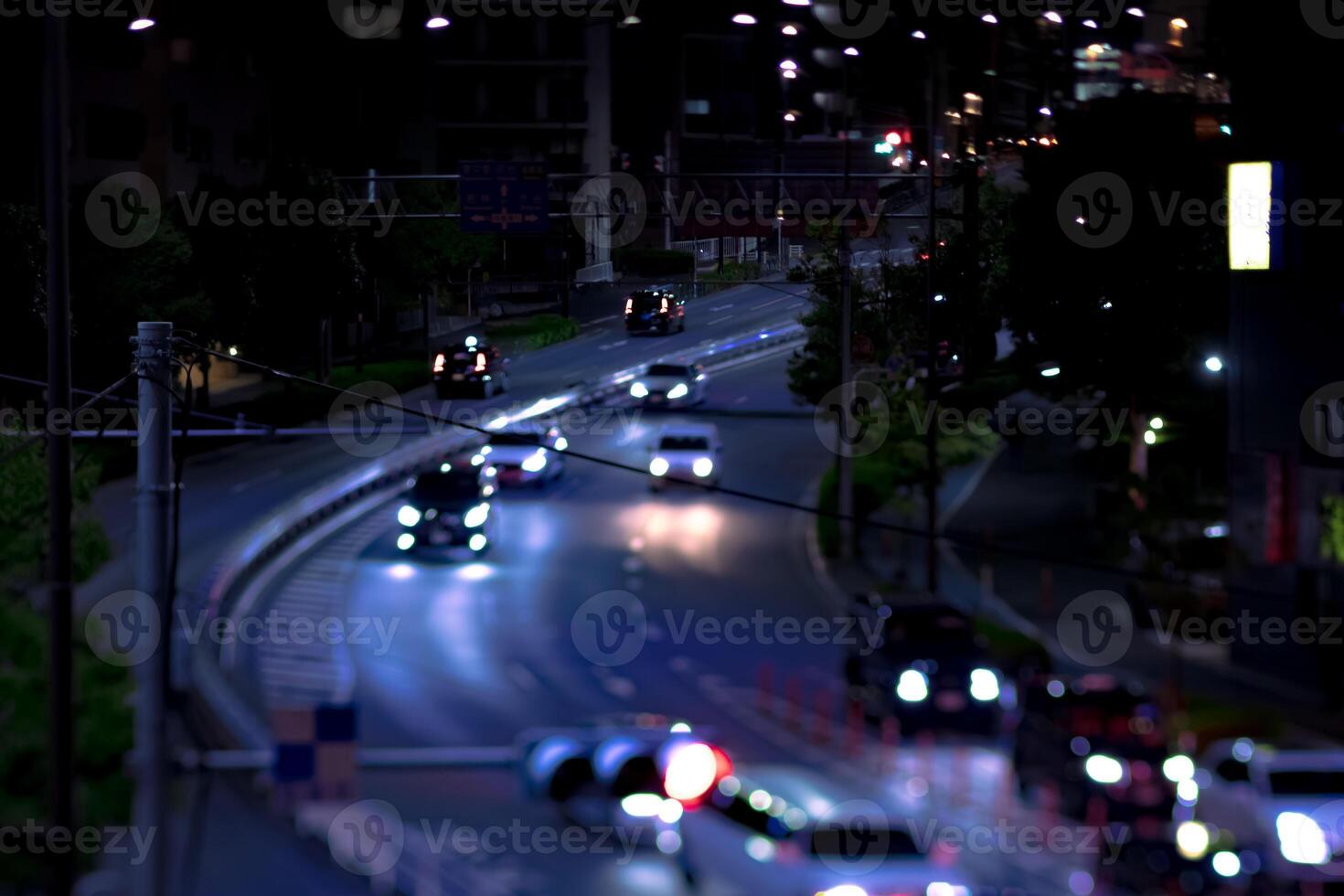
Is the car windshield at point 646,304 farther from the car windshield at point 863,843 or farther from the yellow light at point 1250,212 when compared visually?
the car windshield at point 863,843

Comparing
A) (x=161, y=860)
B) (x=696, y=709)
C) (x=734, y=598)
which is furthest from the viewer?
(x=734, y=598)

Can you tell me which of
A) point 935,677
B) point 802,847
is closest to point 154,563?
point 802,847

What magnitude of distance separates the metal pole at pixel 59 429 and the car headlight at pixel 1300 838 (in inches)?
436

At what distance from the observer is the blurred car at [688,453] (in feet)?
116

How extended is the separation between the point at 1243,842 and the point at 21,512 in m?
13.9

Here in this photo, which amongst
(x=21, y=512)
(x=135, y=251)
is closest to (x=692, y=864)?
(x=21, y=512)

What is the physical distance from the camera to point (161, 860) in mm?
9469

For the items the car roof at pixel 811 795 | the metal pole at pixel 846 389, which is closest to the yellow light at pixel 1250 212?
the car roof at pixel 811 795

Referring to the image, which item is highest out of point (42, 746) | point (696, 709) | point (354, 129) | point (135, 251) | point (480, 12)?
point (480, 12)

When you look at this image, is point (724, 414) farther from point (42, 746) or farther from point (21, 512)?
point (42, 746)

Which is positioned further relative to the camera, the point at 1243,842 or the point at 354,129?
the point at 354,129

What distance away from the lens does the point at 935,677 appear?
20125mm

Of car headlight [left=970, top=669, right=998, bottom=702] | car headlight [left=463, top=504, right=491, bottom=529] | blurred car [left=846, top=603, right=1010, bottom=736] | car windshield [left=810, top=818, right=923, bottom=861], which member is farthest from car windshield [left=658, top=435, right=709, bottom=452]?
car windshield [left=810, top=818, right=923, bottom=861]

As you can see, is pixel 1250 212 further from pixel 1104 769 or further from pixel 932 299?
pixel 932 299
